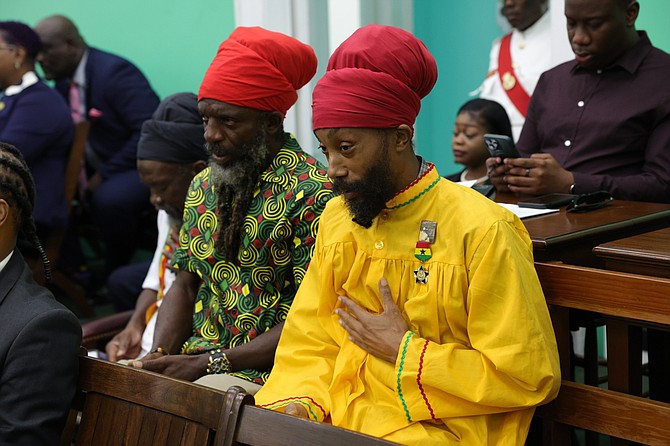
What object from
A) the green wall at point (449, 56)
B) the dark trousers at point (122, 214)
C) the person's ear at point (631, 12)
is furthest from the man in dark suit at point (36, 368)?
the green wall at point (449, 56)

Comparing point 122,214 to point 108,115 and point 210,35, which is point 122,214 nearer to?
point 108,115

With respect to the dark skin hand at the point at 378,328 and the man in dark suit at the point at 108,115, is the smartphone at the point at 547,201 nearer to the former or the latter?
the dark skin hand at the point at 378,328

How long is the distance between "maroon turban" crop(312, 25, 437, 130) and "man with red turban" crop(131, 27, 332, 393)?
62 centimetres

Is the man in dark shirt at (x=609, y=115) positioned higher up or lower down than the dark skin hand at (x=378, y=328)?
higher up

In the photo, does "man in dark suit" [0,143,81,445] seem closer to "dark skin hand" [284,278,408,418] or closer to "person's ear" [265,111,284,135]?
"dark skin hand" [284,278,408,418]

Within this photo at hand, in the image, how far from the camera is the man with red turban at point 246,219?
2.78 m

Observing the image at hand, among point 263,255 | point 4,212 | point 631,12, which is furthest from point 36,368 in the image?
point 631,12

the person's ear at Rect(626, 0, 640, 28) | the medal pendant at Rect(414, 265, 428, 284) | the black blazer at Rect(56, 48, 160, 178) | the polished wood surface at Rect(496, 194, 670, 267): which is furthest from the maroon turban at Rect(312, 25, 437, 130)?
the black blazer at Rect(56, 48, 160, 178)

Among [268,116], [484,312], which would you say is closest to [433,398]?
[484,312]

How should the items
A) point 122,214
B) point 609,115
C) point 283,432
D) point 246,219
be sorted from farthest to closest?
point 122,214
point 609,115
point 246,219
point 283,432

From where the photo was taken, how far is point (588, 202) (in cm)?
273

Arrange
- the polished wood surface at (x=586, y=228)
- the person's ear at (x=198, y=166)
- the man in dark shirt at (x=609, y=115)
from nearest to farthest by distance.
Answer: the polished wood surface at (x=586, y=228)
the man in dark shirt at (x=609, y=115)
the person's ear at (x=198, y=166)

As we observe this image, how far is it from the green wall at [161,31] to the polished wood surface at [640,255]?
420cm

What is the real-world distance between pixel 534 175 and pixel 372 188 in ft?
3.27
